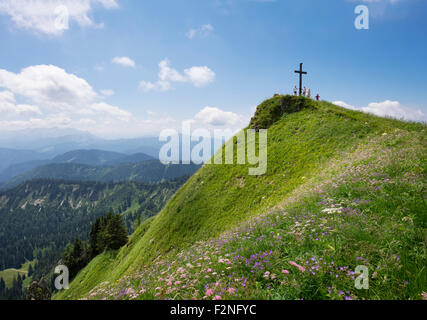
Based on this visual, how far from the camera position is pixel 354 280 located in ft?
10.9

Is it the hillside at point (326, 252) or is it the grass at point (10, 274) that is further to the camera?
the grass at point (10, 274)

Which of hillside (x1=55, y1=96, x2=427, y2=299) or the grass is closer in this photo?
hillside (x1=55, y1=96, x2=427, y2=299)

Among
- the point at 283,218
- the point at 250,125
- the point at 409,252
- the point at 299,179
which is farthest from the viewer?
the point at 250,125

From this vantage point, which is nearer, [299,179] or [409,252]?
[409,252]

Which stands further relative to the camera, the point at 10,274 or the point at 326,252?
the point at 10,274

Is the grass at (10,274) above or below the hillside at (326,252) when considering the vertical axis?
below

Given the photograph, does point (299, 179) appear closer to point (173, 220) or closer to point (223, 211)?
point (223, 211)

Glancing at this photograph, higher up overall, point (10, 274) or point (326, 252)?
point (326, 252)

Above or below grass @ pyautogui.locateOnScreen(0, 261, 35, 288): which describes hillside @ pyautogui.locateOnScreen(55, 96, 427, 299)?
above

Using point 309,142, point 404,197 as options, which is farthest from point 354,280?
point 309,142
